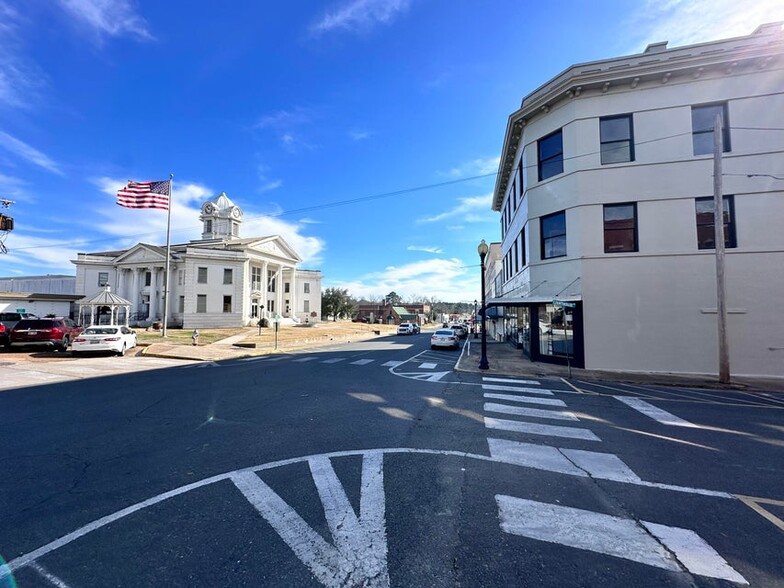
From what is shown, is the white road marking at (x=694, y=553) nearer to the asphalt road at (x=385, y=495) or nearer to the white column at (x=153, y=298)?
the asphalt road at (x=385, y=495)

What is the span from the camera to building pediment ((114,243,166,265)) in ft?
141

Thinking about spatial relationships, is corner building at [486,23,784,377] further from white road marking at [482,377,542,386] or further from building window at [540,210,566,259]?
white road marking at [482,377,542,386]

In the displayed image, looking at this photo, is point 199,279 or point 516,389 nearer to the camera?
point 516,389

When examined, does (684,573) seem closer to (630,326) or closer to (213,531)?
(213,531)

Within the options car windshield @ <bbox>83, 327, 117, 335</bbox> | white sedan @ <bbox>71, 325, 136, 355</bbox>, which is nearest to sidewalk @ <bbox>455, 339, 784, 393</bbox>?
white sedan @ <bbox>71, 325, 136, 355</bbox>

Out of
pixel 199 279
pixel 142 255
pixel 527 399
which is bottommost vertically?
pixel 527 399

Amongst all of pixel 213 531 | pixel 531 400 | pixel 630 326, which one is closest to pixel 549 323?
pixel 630 326

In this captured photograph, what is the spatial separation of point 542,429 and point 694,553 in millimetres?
3568

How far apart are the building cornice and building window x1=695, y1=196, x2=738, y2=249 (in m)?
5.19

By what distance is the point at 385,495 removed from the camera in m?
3.98

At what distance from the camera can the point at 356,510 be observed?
3.62m

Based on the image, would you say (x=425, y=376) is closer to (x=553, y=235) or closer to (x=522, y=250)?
(x=553, y=235)

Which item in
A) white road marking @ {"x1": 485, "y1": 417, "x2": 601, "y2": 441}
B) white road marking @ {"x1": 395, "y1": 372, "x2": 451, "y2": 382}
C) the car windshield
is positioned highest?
the car windshield

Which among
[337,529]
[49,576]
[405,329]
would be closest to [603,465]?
[337,529]
